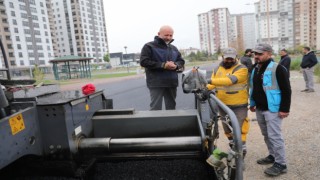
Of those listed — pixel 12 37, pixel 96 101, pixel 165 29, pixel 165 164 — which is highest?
pixel 12 37

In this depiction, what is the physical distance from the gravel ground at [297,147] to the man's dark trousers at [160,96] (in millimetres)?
1436

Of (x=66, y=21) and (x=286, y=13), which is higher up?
(x=66, y=21)

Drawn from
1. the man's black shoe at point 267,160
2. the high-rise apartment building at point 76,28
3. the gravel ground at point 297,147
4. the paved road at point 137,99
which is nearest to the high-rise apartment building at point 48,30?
the high-rise apartment building at point 76,28

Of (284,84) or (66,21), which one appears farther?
(66,21)

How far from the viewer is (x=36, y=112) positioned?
239 centimetres

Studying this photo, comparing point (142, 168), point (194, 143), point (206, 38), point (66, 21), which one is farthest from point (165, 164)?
point (66, 21)

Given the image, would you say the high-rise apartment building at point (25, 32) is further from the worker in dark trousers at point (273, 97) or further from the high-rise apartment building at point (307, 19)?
the worker in dark trousers at point (273, 97)

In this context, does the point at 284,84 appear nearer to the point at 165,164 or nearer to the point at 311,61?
the point at 165,164

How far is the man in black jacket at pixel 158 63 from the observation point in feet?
13.6

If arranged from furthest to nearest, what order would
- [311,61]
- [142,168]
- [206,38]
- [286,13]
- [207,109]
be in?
[206,38], [286,13], [311,61], [142,168], [207,109]

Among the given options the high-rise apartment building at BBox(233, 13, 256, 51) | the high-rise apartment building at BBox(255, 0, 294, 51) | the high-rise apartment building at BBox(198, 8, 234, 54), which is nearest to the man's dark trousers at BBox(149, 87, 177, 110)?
the high-rise apartment building at BBox(255, 0, 294, 51)

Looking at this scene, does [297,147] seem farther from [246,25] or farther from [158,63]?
[246,25]

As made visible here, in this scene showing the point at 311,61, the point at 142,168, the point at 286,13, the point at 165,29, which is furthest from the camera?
the point at 286,13

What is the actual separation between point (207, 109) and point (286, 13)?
72786 mm
